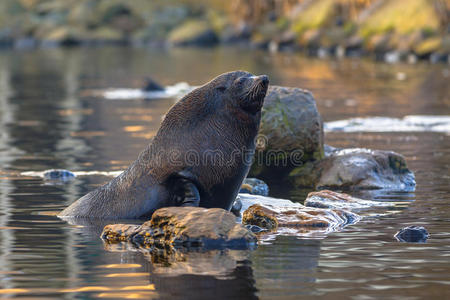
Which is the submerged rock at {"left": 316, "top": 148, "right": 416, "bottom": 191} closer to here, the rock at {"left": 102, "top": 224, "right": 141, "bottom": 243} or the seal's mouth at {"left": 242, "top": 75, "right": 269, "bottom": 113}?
the seal's mouth at {"left": 242, "top": 75, "right": 269, "bottom": 113}

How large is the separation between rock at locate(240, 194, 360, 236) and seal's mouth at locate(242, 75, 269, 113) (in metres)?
1.34

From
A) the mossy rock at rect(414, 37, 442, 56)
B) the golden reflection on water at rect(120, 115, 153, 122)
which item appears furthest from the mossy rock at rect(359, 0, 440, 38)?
the golden reflection on water at rect(120, 115, 153, 122)

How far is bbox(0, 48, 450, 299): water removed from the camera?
8453 millimetres

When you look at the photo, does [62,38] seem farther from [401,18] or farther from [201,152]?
[201,152]

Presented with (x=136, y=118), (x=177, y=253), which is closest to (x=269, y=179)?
(x=177, y=253)

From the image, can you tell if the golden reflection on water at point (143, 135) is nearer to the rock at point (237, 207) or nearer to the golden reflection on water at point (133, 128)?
the golden reflection on water at point (133, 128)

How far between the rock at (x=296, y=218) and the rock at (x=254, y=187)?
222 centimetres

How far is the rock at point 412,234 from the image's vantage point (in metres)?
10.7

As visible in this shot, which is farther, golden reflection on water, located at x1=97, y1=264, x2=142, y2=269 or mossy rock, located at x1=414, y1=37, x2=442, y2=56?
mossy rock, located at x1=414, y1=37, x2=442, y2=56

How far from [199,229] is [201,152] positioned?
46.3 inches

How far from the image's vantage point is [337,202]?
13.3m

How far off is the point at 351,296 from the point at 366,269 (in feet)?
3.60

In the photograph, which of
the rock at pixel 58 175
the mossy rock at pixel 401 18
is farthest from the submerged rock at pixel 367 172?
the mossy rock at pixel 401 18

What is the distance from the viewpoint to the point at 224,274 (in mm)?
8836
